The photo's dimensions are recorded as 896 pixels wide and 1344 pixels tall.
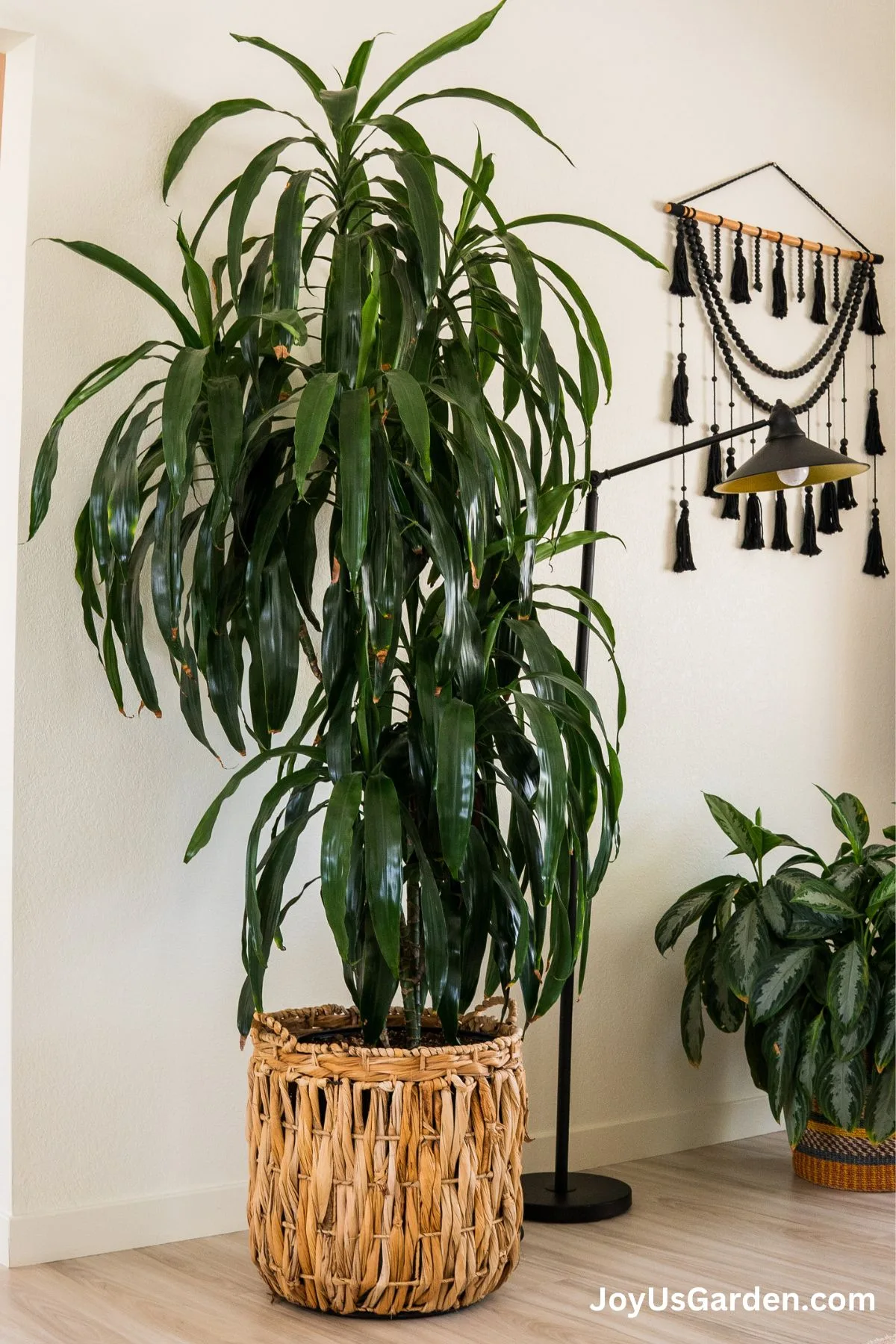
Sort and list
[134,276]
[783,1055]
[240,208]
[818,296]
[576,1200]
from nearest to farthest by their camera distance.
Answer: [240,208] < [134,276] < [576,1200] < [783,1055] < [818,296]

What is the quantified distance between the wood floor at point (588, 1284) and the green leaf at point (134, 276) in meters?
1.53

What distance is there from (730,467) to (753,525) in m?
0.15

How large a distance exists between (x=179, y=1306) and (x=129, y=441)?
1.32 metres

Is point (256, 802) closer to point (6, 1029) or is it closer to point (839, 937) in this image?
point (6, 1029)

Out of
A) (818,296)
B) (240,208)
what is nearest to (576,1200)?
(240,208)

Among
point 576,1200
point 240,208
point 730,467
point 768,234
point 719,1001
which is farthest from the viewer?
point 768,234

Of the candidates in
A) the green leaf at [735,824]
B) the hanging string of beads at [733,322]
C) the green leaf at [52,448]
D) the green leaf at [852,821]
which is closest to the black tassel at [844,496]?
the hanging string of beads at [733,322]

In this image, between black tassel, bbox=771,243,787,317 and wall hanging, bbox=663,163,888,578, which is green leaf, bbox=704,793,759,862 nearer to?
wall hanging, bbox=663,163,888,578

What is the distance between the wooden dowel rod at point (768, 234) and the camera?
10.6 ft

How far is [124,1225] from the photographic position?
2365 millimetres

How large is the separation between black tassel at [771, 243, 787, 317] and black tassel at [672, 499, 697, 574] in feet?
2.06

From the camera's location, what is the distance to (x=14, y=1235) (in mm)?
2258

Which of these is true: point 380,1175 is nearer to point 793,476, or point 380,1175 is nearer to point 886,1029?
point 886,1029

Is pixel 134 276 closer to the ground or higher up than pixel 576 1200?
higher up
